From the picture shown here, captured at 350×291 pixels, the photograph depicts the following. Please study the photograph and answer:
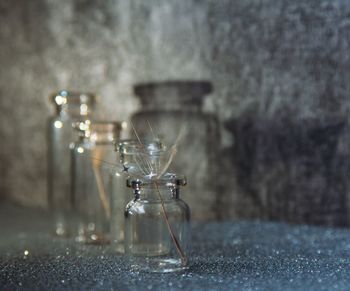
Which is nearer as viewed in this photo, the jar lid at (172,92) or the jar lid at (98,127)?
the jar lid at (98,127)

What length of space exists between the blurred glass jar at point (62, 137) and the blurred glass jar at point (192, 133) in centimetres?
18

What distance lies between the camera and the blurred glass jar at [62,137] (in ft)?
4.88

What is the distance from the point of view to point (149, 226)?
3.79 feet

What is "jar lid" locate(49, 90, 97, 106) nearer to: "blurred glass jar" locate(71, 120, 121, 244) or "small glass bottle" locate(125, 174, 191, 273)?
"blurred glass jar" locate(71, 120, 121, 244)

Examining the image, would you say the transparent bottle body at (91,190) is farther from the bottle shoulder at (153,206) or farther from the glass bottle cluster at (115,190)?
the bottle shoulder at (153,206)

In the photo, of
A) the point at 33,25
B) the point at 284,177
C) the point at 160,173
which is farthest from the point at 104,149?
the point at 33,25

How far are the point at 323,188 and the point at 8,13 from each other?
0.99 m

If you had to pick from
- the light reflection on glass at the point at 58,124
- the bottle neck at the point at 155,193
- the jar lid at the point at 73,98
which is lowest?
the bottle neck at the point at 155,193

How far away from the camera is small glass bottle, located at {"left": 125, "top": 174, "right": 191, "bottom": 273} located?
110cm

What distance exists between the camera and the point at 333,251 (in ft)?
3.99

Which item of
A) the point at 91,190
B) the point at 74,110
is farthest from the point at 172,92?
the point at 91,190

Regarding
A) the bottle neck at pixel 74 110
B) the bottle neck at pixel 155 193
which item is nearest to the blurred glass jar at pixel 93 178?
the bottle neck at pixel 74 110

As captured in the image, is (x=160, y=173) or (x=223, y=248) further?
(x=223, y=248)

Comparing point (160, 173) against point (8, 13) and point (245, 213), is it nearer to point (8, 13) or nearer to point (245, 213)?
point (245, 213)
